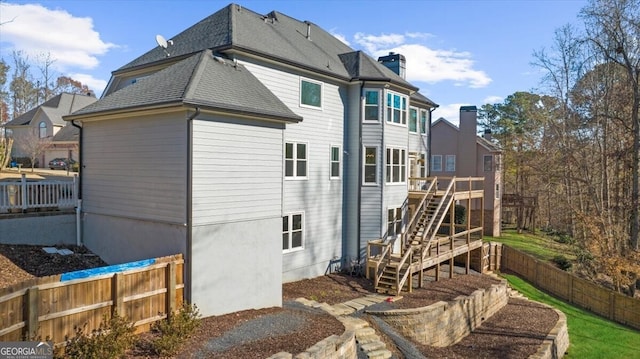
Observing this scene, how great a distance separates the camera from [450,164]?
32906 millimetres

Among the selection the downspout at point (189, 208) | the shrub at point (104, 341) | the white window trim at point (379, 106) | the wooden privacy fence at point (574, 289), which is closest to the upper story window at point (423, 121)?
the white window trim at point (379, 106)

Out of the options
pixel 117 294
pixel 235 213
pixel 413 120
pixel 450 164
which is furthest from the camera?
pixel 450 164

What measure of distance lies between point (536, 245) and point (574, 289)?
418 inches

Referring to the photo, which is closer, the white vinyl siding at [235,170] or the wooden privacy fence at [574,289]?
the white vinyl siding at [235,170]

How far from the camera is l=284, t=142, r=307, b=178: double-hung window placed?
15383mm

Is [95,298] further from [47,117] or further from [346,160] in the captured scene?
[47,117]

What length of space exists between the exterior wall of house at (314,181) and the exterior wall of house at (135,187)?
193 inches

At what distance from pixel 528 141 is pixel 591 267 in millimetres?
19634

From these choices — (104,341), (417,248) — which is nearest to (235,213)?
(104,341)

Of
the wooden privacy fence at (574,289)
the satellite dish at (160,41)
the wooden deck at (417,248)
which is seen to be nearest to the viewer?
the satellite dish at (160,41)

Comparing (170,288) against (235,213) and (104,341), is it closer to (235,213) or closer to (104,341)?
(104,341)

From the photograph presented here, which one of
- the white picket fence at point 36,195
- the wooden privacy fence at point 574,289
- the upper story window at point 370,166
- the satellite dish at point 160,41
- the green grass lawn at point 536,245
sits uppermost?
the satellite dish at point 160,41

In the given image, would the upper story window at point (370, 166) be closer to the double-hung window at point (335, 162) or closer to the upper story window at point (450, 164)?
the double-hung window at point (335, 162)

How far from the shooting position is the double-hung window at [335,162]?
57.0ft
